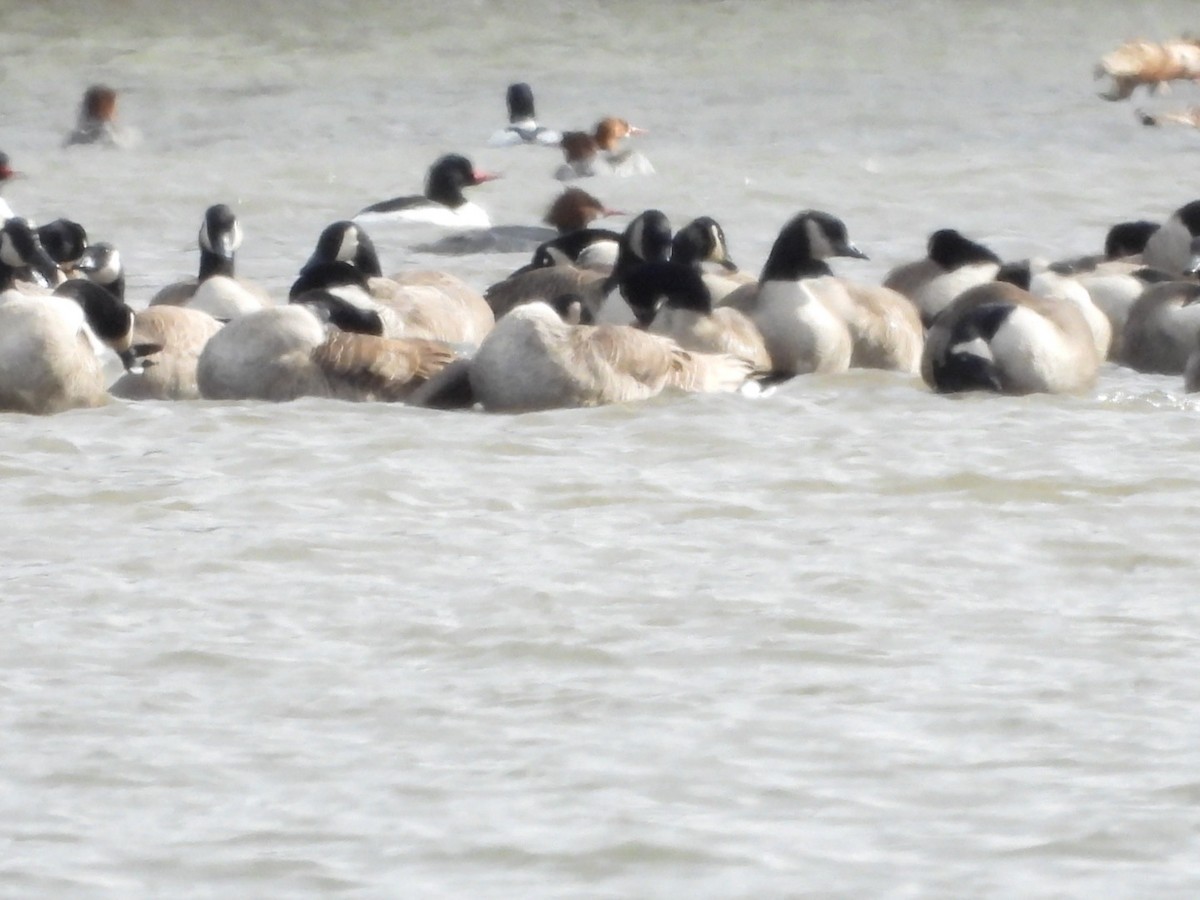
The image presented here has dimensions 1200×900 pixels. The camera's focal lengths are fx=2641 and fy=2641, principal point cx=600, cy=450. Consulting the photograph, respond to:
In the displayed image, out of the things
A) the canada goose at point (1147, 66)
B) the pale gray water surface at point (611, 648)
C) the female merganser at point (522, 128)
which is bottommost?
the pale gray water surface at point (611, 648)

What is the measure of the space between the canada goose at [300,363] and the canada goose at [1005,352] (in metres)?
1.99

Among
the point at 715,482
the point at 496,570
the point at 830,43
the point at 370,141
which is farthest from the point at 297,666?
the point at 830,43

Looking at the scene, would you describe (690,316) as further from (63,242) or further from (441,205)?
(441,205)

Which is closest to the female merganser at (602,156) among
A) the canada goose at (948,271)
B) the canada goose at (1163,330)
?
the canada goose at (948,271)

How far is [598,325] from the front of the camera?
10781 mm

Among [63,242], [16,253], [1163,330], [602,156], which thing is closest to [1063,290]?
[1163,330]

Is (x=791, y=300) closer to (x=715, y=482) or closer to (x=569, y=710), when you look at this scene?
(x=715, y=482)

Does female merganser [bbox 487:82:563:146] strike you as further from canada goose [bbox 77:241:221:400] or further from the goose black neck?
canada goose [bbox 77:241:221:400]

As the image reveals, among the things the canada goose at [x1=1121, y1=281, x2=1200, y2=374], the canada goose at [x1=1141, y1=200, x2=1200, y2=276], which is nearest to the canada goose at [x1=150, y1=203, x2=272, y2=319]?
the canada goose at [x1=1121, y1=281, x2=1200, y2=374]

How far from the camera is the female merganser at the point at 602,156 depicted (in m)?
24.8

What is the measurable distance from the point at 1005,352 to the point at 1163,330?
1.79 metres

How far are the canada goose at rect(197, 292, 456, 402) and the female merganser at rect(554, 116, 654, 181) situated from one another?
46.5 feet

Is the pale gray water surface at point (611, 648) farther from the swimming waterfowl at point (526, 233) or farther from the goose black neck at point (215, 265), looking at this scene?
the swimming waterfowl at point (526, 233)

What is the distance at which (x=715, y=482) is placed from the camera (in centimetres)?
836
